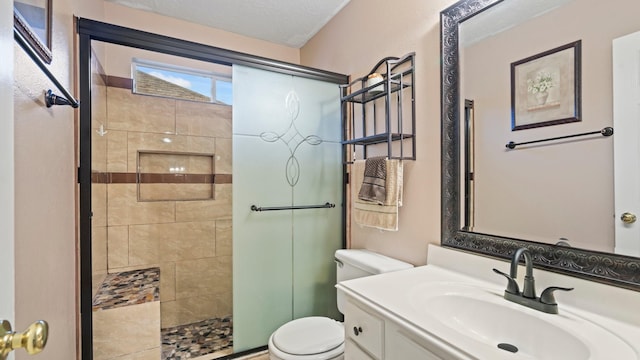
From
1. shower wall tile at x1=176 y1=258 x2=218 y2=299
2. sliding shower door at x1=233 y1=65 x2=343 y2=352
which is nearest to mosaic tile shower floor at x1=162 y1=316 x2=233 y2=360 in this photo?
shower wall tile at x1=176 y1=258 x2=218 y2=299

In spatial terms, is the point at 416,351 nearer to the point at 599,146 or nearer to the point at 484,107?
the point at 599,146

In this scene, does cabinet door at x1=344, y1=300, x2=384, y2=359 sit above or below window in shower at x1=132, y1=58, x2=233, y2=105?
below

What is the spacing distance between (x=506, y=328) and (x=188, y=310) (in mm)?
2438

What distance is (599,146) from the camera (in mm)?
900

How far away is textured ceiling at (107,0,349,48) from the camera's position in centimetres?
208

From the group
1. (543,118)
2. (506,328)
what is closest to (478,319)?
(506,328)

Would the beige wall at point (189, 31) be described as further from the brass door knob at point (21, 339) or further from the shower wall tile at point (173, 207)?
the brass door knob at point (21, 339)

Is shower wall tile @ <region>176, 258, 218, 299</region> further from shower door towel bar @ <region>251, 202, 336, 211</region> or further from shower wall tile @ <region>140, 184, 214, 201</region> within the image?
shower door towel bar @ <region>251, 202, 336, 211</region>

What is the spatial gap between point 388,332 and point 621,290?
0.69 m

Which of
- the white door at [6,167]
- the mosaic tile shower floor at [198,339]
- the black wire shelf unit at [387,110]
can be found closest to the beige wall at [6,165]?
the white door at [6,167]

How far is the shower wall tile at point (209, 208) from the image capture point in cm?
252

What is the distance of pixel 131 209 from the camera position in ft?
7.63

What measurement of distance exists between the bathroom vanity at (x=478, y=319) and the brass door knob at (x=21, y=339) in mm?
825

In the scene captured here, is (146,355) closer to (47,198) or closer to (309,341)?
(309,341)
